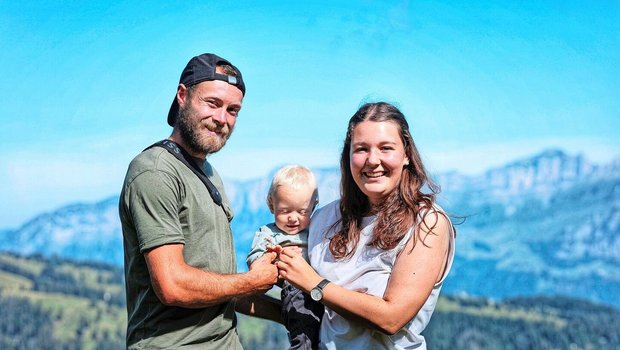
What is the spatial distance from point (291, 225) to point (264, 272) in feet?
2.85

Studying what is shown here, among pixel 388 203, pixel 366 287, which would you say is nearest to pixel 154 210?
pixel 366 287

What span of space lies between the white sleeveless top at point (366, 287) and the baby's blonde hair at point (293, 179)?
0.84 metres

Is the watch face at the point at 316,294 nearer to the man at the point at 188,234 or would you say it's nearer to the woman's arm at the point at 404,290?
the woman's arm at the point at 404,290

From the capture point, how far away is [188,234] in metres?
6.66

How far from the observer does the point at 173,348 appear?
658cm

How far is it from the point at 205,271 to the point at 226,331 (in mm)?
831

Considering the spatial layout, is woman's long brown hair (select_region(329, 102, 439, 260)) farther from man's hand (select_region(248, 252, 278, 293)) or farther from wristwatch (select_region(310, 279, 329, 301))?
man's hand (select_region(248, 252, 278, 293))

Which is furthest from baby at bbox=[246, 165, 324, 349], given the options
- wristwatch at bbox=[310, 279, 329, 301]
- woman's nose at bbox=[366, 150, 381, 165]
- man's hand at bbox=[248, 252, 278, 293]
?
woman's nose at bbox=[366, 150, 381, 165]

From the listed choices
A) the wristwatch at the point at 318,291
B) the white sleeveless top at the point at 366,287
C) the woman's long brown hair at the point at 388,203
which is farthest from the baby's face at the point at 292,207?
the wristwatch at the point at 318,291

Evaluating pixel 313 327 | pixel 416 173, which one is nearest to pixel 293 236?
pixel 313 327

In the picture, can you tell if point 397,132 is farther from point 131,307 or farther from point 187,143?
point 131,307

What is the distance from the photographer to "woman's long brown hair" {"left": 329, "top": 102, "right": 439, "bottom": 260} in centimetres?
663

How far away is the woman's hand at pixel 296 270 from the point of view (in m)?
6.66

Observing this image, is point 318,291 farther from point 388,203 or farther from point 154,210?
point 154,210
